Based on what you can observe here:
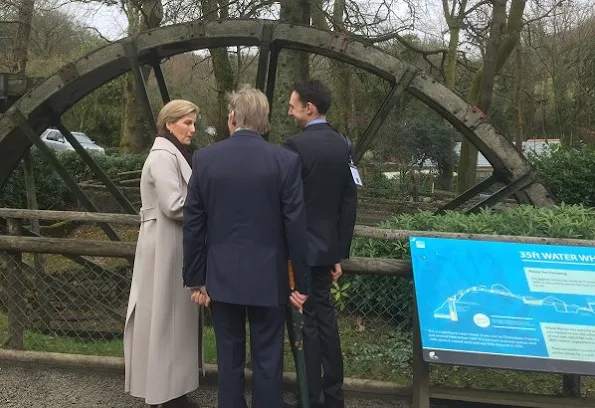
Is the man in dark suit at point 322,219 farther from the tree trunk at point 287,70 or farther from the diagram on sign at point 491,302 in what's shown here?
the tree trunk at point 287,70

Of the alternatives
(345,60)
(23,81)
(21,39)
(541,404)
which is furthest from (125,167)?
(541,404)

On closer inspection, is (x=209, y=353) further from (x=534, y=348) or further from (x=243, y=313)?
(x=534, y=348)

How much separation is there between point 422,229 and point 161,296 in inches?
96.3

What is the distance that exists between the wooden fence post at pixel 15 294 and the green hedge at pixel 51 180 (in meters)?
6.29

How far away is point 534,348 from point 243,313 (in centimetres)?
151

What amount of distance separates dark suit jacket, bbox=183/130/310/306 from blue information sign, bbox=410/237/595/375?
2.58ft

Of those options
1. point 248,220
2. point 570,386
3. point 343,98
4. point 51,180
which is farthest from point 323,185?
point 343,98

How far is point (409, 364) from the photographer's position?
14.5 ft

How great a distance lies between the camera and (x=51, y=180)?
13914 mm

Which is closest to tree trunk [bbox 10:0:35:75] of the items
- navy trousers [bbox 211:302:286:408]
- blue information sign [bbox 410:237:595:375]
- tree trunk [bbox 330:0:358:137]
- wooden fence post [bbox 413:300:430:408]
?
tree trunk [bbox 330:0:358:137]

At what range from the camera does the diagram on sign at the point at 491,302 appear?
302 centimetres

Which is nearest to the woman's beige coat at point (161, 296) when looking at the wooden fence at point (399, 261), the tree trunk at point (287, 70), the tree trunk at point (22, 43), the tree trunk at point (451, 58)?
the wooden fence at point (399, 261)

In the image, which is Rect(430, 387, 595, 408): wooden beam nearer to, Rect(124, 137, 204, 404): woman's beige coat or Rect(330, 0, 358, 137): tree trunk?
Rect(124, 137, 204, 404): woman's beige coat

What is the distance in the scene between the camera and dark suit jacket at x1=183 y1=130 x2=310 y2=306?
9.33 feet
